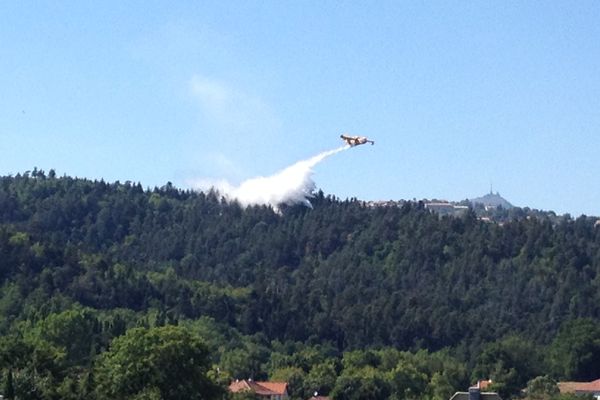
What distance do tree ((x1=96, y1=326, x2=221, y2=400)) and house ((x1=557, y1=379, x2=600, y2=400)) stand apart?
54014 mm

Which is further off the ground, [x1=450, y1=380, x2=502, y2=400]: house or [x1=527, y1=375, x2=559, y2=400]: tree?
[x1=527, y1=375, x2=559, y2=400]: tree

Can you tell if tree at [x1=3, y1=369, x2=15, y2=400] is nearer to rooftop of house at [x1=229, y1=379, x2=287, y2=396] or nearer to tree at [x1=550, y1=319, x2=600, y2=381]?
rooftop of house at [x1=229, y1=379, x2=287, y2=396]

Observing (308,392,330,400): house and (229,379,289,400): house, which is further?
(308,392,330,400): house

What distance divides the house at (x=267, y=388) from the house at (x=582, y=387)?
22843 millimetres

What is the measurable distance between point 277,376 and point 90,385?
62.1 m

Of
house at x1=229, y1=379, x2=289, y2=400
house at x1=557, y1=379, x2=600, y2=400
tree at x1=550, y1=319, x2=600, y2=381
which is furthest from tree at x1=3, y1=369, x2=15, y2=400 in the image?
tree at x1=550, y1=319, x2=600, y2=381

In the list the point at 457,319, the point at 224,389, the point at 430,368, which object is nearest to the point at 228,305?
the point at 457,319

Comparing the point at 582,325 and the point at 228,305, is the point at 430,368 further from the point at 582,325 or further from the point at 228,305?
the point at 228,305

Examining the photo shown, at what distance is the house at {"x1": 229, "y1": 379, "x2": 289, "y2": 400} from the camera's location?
143600 millimetres

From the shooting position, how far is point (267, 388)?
5822 inches

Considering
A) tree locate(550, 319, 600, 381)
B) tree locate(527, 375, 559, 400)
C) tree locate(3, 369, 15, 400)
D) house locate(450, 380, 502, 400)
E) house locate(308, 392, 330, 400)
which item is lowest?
tree locate(3, 369, 15, 400)

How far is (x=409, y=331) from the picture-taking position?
19875 cm

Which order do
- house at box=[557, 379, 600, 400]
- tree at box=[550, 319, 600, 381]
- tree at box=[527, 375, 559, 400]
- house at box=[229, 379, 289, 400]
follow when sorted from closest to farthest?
tree at box=[527, 375, 559, 400] < house at box=[229, 379, 289, 400] < house at box=[557, 379, 600, 400] < tree at box=[550, 319, 600, 381]

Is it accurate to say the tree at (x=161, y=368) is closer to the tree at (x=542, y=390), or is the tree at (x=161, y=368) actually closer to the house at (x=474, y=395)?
the house at (x=474, y=395)
